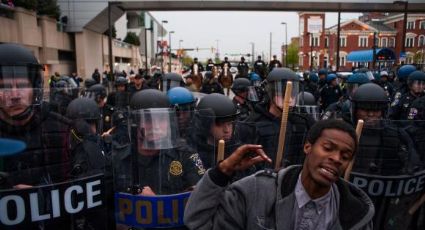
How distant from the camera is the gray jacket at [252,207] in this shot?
170 centimetres

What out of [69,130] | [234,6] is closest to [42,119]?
[69,130]

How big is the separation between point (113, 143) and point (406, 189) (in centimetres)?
209

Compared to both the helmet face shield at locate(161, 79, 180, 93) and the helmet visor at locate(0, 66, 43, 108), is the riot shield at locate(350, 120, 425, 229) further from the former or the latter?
the helmet face shield at locate(161, 79, 180, 93)

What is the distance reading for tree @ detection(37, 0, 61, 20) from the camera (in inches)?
963

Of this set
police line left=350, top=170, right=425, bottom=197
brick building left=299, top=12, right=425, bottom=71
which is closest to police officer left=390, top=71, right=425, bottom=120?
police line left=350, top=170, right=425, bottom=197

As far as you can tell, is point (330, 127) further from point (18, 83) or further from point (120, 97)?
point (120, 97)

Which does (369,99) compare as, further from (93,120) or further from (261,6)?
(261,6)

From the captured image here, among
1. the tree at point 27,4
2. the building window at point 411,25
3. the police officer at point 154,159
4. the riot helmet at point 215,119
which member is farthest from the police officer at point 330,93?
the building window at point 411,25

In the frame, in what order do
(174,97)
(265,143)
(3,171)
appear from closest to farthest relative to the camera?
1. (3,171)
2. (265,143)
3. (174,97)

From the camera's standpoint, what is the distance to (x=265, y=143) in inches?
133

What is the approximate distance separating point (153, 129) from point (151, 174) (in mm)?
278

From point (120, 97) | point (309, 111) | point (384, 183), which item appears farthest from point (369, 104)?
point (120, 97)

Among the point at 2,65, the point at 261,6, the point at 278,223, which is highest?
the point at 261,6

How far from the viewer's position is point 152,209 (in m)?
2.49
